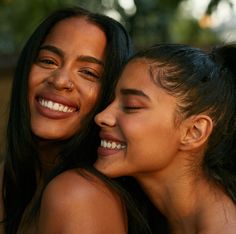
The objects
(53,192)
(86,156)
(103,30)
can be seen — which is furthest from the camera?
(103,30)

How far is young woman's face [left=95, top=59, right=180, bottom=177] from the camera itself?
2.39 meters

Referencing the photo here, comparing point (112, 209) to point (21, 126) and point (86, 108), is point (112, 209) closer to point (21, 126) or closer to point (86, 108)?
point (86, 108)

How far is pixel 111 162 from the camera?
2.43 m

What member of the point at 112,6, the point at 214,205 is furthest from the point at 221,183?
the point at 112,6


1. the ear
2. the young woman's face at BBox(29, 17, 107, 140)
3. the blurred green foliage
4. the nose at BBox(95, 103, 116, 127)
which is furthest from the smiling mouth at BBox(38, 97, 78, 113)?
the blurred green foliage

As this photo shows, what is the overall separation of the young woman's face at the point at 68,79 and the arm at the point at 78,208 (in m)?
0.47

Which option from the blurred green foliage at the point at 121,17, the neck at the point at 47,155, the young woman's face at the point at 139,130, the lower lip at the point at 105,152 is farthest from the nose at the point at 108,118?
the blurred green foliage at the point at 121,17

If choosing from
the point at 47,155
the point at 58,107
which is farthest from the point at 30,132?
the point at 58,107

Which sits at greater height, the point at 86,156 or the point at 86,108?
the point at 86,108

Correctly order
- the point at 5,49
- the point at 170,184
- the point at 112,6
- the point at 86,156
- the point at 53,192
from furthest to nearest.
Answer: the point at 5,49 → the point at 112,6 → the point at 86,156 → the point at 170,184 → the point at 53,192

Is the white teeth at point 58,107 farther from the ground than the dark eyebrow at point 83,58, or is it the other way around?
the dark eyebrow at point 83,58

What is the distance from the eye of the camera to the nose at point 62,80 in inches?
110

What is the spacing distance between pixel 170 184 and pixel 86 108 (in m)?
0.61

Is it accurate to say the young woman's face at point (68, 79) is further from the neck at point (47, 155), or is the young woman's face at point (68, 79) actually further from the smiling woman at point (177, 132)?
the smiling woman at point (177, 132)
